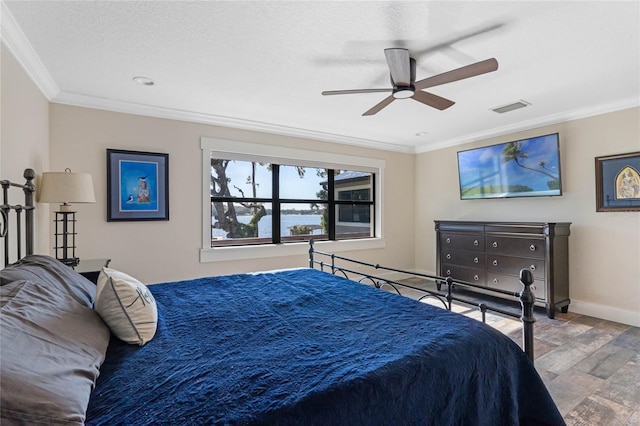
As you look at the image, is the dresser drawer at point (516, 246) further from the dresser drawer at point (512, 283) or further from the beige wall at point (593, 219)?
the beige wall at point (593, 219)

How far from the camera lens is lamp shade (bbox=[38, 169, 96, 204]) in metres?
2.44

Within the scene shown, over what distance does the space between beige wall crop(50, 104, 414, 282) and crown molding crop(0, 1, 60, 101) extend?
1.20ft

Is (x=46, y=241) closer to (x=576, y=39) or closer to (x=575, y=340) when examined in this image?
(x=576, y=39)

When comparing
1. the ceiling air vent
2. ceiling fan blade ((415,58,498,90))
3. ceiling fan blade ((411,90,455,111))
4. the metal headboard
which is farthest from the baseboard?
the metal headboard

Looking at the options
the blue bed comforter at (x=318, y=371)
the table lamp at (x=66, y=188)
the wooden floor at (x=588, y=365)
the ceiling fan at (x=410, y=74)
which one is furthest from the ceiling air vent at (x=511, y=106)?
the table lamp at (x=66, y=188)

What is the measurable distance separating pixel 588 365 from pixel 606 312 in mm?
1502

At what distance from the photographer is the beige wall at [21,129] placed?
1999 mm

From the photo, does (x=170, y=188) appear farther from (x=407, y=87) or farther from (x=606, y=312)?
(x=606, y=312)

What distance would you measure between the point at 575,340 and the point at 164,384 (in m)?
3.47

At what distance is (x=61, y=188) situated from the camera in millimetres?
2463

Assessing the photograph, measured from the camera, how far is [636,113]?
10.9 ft

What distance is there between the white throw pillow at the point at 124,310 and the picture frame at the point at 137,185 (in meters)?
2.20

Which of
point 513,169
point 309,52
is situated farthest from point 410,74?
point 513,169

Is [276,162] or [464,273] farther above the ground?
[276,162]
